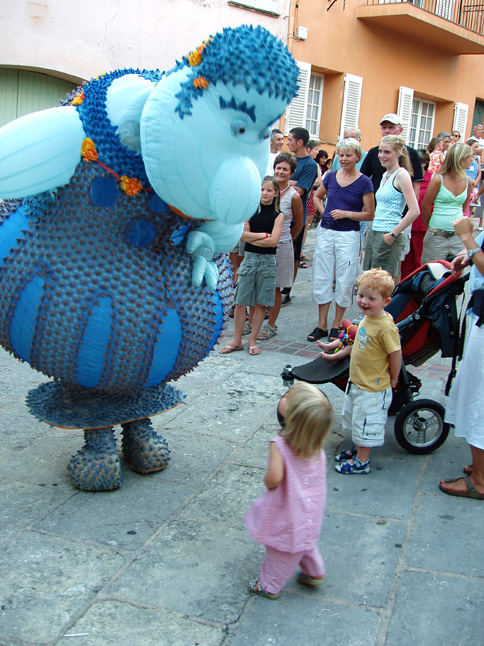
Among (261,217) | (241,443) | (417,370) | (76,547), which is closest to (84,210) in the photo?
(76,547)

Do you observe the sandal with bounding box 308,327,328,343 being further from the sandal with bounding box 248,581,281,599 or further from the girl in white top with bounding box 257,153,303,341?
the sandal with bounding box 248,581,281,599

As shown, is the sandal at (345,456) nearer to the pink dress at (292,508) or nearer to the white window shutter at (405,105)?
the pink dress at (292,508)

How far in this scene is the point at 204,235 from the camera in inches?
118

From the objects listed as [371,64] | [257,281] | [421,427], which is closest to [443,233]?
[257,281]

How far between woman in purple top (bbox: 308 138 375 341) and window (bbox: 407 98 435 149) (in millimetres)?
11748

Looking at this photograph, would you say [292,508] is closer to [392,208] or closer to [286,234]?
[392,208]

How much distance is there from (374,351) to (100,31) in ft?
28.7

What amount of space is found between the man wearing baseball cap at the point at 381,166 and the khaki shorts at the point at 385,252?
2.22 ft

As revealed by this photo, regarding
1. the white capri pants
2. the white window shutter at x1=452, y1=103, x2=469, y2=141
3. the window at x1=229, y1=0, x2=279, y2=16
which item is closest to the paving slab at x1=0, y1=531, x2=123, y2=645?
the white capri pants

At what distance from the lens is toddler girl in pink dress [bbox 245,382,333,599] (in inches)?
97.5

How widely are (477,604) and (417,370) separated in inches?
125

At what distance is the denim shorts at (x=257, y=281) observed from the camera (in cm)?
592

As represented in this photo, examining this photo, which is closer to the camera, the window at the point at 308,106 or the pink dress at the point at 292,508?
the pink dress at the point at 292,508

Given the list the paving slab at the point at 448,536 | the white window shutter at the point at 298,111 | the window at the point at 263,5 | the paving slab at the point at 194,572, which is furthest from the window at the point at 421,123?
the paving slab at the point at 194,572
